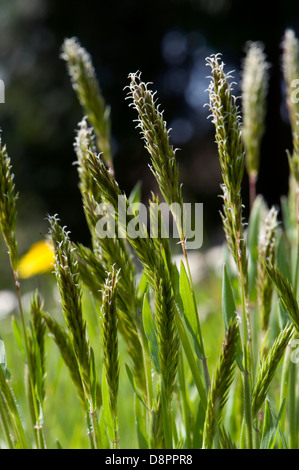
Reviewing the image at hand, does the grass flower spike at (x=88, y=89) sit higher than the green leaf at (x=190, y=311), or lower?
higher

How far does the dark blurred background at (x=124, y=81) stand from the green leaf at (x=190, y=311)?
229 inches

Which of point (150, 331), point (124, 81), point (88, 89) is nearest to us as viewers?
point (150, 331)

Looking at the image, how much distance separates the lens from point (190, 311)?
0.61 metres

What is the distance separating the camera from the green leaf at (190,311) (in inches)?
23.4

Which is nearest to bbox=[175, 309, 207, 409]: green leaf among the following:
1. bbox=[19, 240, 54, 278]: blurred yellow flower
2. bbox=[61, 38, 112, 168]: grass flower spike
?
bbox=[61, 38, 112, 168]: grass flower spike

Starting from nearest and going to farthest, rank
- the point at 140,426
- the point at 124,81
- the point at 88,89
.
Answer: the point at 140,426, the point at 88,89, the point at 124,81

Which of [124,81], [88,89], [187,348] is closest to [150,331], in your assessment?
[187,348]

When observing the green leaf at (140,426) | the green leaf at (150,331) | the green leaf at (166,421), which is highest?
the green leaf at (150,331)

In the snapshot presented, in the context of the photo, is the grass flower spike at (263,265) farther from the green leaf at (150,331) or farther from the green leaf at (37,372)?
the green leaf at (37,372)

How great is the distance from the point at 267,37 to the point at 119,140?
226 cm

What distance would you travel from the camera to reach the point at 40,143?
6.84 meters

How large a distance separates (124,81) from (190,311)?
21.2ft

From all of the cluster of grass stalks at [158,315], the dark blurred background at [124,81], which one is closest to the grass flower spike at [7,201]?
the cluster of grass stalks at [158,315]

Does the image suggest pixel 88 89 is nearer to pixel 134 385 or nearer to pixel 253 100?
pixel 253 100
